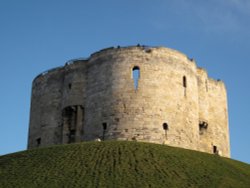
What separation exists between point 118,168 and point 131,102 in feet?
29.3

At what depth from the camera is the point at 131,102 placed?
129 feet

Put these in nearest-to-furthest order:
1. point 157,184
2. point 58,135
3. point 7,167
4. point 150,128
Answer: point 157,184
point 7,167
point 150,128
point 58,135

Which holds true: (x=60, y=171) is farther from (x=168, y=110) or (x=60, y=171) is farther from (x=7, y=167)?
(x=168, y=110)

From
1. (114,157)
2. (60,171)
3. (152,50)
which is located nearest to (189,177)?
(114,157)

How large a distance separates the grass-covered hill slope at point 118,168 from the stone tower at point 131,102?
3.40 metres

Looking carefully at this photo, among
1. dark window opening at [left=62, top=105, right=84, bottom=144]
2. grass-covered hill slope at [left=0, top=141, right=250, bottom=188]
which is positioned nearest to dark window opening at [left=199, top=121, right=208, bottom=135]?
grass-covered hill slope at [left=0, top=141, right=250, bottom=188]

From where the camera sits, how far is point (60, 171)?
30891 mm

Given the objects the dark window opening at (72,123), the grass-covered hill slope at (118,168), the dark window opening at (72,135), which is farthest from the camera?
the dark window opening at (72,135)

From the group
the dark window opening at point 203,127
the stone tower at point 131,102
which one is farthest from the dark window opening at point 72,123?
the dark window opening at point 203,127

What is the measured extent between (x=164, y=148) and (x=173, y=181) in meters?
5.95

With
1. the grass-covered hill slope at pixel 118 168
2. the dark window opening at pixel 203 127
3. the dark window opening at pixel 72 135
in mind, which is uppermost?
the dark window opening at pixel 203 127

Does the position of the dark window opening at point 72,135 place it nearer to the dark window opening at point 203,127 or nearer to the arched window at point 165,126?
the arched window at point 165,126

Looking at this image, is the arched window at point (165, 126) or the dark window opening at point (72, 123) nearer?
the arched window at point (165, 126)

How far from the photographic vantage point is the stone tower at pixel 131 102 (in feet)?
128
